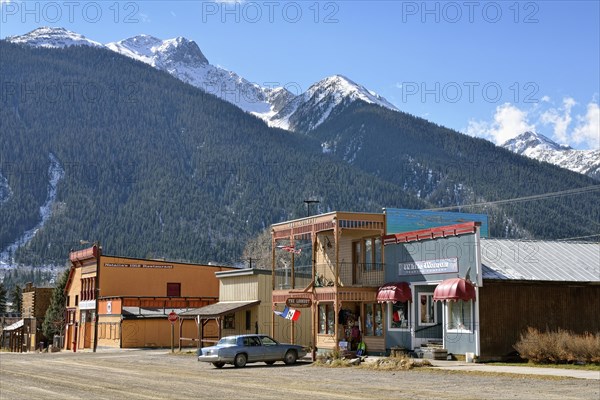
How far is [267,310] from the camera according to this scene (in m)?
52.9

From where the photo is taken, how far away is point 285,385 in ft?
83.2

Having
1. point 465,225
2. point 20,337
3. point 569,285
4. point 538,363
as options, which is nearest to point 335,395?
point 538,363

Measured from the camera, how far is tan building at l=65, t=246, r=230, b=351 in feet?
212

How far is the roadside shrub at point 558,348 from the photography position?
30578 mm

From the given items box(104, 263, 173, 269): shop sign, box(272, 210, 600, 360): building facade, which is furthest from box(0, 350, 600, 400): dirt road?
box(104, 263, 173, 269): shop sign

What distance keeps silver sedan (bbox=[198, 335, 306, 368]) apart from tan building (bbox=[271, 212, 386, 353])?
3.21 metres

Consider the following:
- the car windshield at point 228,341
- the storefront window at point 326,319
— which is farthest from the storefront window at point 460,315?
the storefront window at point 326,319

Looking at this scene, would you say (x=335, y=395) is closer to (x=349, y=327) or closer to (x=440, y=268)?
(x=440, y=268)

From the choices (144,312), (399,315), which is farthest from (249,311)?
(399,315)

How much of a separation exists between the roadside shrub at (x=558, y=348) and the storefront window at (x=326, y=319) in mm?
13630

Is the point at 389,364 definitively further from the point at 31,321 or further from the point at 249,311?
the point at 31,321

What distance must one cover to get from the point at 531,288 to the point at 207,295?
44.2 meters

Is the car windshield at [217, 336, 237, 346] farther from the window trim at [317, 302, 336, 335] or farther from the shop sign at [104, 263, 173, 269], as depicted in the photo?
the shop sign at [104, 263, 173, 269]

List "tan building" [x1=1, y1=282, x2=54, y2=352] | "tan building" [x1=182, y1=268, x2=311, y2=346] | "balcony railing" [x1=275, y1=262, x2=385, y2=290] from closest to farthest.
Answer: "balcony railing" [x1=275, y1=262, x2=385, y2=290] < "tan building" [x1=182, y1=268, x2=311, y2=346] < "tan building" [x1=1, y1=282, x2=54, y2=352]
